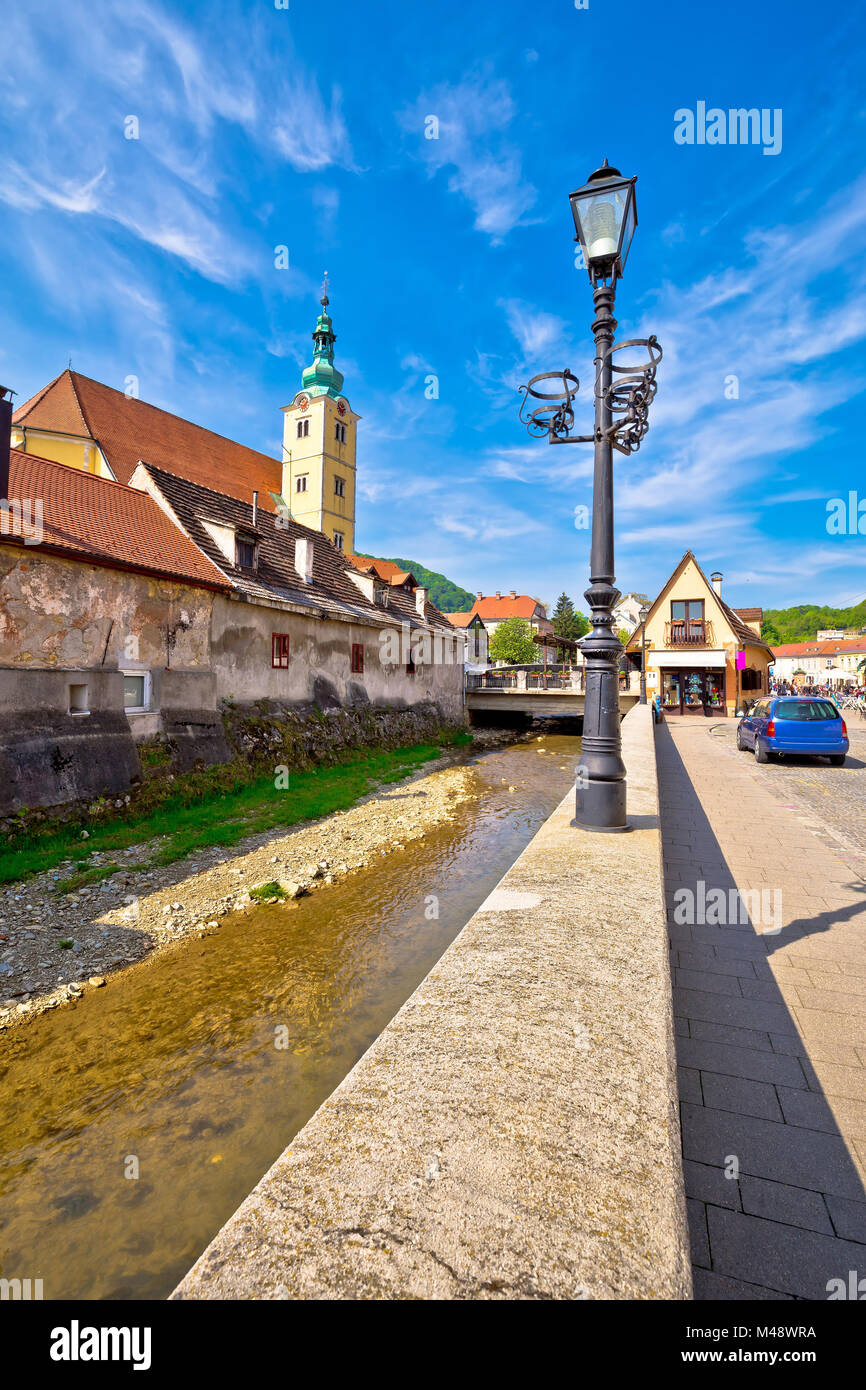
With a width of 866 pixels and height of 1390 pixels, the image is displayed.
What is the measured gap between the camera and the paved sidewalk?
215 cm

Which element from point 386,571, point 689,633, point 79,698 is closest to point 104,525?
point 79,698

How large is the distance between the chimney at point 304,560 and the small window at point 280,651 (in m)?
3.45

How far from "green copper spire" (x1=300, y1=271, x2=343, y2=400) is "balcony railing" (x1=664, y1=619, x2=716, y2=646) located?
3310 centimetres

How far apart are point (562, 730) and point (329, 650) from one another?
66.7 feet

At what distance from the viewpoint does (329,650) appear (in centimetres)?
1797

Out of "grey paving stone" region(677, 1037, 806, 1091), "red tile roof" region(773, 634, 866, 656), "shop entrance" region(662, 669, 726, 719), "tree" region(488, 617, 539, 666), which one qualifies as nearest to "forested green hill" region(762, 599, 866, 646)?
"red tile roof" region(773, 634, 866, 656)

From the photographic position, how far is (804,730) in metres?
13.2

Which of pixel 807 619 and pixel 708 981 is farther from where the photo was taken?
pixel 807 619

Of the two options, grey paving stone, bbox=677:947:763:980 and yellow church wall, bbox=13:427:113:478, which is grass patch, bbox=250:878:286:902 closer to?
grey paving stone, bbox=677:947:763:980

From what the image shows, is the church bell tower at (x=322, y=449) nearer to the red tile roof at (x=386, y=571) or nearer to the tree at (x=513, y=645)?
the red tile roof at (x=386, y=571)

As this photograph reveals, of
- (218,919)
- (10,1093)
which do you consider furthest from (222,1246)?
(218,919)

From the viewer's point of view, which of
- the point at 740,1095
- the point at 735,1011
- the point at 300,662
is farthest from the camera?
the point at 300,662

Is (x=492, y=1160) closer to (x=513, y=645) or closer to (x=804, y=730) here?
(x=804, y=730)

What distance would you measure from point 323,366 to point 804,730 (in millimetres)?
47976
